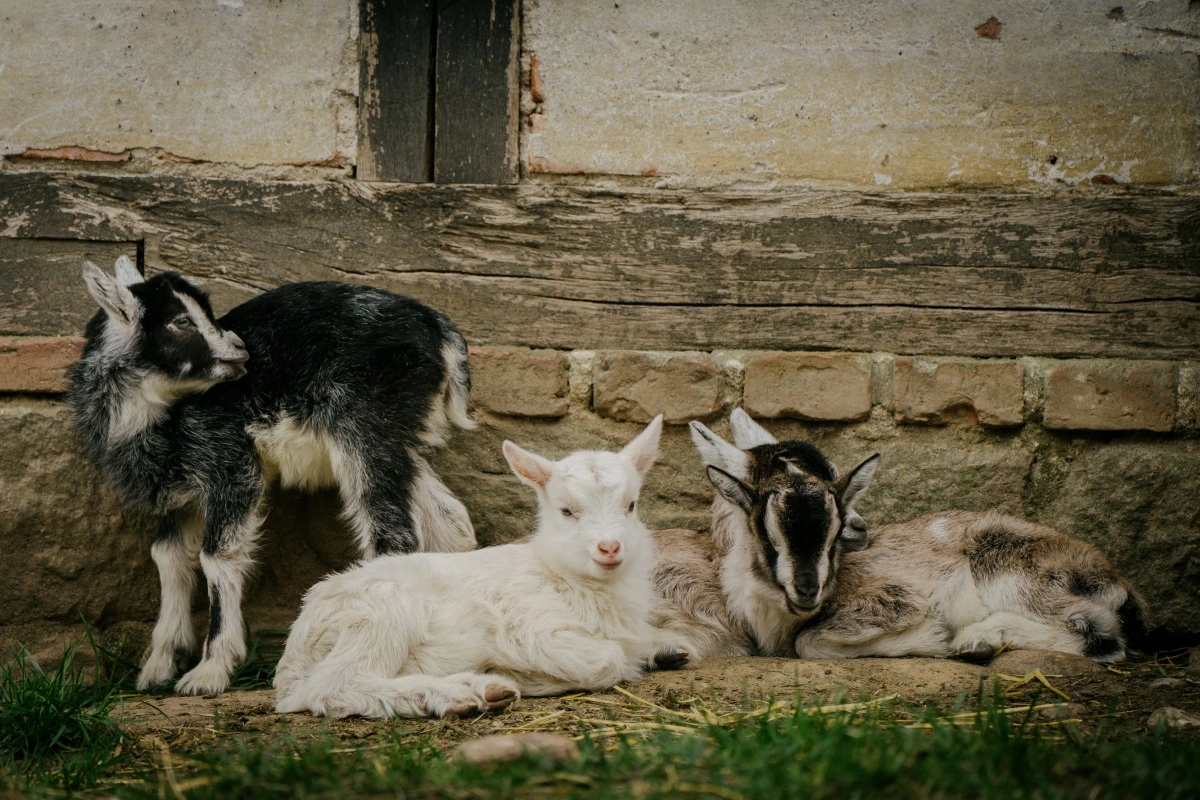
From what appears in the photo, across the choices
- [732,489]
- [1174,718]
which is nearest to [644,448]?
[732,489]

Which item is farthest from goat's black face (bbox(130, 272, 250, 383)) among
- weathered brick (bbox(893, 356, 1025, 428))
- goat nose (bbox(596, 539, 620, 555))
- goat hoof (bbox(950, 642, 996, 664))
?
goat hoof (bbox(950, 642, 996, 664))

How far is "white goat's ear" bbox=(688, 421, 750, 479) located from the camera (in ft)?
15.9

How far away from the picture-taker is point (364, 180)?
527 centimetres

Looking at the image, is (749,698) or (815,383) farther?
(815,383)

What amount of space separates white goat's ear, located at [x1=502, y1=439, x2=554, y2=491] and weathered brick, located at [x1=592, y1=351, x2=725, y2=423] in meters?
0.88

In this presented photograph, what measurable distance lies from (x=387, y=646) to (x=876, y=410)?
8.13 ft

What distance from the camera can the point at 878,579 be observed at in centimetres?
476

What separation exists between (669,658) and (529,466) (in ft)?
3.06

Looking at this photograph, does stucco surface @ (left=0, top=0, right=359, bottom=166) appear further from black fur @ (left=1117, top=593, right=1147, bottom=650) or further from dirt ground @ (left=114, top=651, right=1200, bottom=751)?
black fur @ (left=1117, top=593, right=1147, bottom=650)

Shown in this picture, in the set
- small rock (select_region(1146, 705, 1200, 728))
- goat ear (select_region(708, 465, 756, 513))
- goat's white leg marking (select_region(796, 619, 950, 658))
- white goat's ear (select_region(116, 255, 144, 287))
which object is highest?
white goat's ear (select_region(116, 255, 144, 287))

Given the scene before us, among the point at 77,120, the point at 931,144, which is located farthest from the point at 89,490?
the point at 931,144

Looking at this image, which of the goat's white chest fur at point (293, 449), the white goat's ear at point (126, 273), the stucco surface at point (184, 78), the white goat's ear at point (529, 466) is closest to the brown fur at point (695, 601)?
the white goat's ear at point (529, 466)

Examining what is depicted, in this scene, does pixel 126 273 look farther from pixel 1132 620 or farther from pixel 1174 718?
pixel 1132 620

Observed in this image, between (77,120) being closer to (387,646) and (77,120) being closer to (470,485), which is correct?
(470,485)
